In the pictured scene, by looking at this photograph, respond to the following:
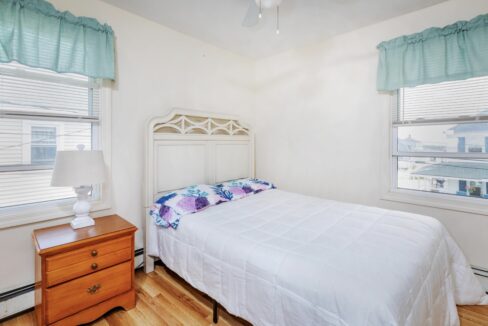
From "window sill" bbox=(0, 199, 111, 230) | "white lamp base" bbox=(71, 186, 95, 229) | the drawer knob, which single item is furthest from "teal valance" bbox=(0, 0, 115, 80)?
the drawer knob

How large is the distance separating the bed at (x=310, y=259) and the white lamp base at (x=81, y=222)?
53 centimetres

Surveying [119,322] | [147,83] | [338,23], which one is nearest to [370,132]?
[338,23]

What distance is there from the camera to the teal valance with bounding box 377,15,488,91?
2.03m

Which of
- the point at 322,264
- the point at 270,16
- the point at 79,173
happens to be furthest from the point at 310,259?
the point at 270,16

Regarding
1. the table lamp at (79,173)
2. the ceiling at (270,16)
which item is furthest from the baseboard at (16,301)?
the ceiling at (270,16)

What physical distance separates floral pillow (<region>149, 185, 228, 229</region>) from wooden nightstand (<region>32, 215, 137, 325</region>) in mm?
286

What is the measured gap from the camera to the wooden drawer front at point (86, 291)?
1.53m

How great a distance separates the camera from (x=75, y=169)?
1700 mm

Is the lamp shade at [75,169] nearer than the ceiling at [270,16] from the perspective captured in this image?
Yes

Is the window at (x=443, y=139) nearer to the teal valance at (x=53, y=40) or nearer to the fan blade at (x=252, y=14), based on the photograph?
the fan blade at (x=252, y=14)

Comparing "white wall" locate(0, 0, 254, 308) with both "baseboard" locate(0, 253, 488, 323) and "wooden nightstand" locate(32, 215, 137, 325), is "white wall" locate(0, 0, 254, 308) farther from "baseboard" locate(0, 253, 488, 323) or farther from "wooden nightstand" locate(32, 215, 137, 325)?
"wooden nightstand" locate(32, 215, 137, 325)

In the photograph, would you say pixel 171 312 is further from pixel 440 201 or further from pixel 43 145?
pixel 440 201

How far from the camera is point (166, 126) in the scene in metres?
2.54

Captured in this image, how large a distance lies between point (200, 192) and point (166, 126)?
812 millimetres
